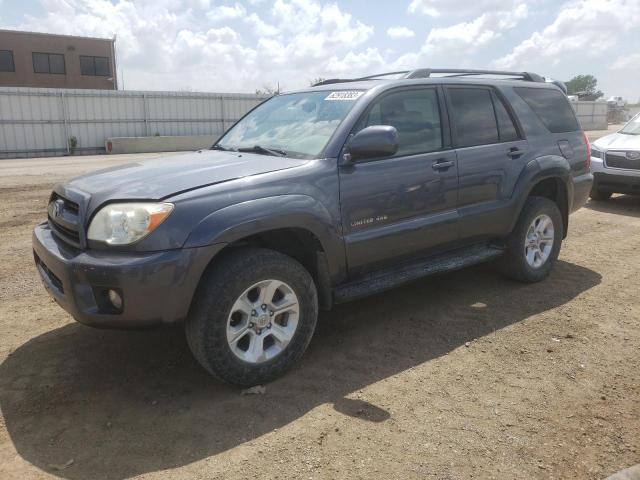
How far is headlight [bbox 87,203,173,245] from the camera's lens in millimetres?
2885

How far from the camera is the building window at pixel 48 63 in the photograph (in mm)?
40094

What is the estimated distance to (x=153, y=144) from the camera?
24.7 meters

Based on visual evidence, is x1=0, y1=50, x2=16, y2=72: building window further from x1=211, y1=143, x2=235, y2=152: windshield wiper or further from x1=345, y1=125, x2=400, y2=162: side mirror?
x1=345, y1=125, x2=400, y2=162: side mirror

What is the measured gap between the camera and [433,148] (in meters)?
4.14

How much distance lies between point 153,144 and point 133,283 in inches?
919

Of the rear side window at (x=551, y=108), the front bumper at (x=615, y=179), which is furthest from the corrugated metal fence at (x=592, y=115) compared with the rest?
the rear side window at (x=551, y=108)

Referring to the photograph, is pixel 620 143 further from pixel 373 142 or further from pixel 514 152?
pixel 373 142

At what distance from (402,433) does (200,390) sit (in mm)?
1240

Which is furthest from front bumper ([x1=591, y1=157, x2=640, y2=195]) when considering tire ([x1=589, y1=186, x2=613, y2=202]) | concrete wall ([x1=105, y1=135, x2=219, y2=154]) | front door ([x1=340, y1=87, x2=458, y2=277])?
concrete wall ([x1=105, y1=135, x2=219, y2=154])

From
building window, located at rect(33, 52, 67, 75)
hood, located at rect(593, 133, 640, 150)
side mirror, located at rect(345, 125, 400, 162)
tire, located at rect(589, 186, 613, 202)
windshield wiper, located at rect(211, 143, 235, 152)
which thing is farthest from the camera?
building window, located at rect(33, 52, 67, 75)

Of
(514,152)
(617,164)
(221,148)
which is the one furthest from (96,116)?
(514,152)

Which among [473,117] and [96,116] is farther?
[96,116]

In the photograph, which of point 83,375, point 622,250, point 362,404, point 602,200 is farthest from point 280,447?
point 602,200

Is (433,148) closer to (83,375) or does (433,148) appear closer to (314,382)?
(314,382)
